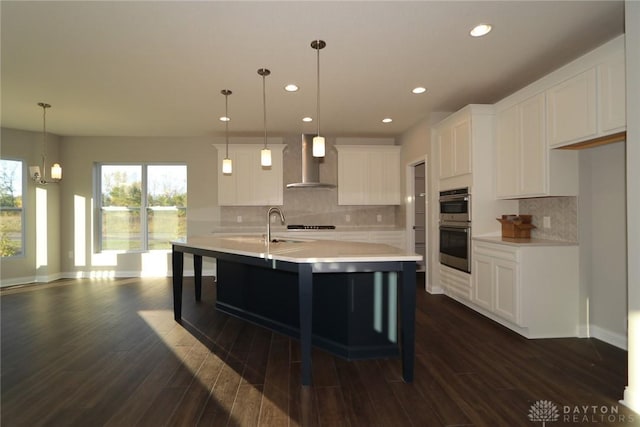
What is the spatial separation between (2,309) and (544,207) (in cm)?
643

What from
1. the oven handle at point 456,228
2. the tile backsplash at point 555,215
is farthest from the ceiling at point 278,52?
the oven handle at point 456,228

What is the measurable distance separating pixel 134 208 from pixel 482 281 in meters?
5.91

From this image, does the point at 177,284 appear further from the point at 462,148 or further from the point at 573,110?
the point at 573,110

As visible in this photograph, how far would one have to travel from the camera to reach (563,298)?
3088mm

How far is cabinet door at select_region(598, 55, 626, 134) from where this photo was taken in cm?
235

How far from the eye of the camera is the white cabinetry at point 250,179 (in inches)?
231

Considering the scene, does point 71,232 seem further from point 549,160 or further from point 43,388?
point 549,160

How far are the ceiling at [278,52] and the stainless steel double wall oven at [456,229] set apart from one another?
4.15 feet

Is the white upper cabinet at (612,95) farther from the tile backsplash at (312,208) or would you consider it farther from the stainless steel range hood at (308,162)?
the tile backsplash at (312,208)

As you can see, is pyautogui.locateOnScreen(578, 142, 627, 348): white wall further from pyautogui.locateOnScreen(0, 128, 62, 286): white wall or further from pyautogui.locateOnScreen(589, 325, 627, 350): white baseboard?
pyautogui.locateOnScreen(0, 128, 62, 286): white wall

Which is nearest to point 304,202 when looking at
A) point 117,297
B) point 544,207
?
point 117,297

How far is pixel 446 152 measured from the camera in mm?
4418

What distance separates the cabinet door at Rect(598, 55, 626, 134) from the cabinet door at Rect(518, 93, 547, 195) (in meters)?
0.60

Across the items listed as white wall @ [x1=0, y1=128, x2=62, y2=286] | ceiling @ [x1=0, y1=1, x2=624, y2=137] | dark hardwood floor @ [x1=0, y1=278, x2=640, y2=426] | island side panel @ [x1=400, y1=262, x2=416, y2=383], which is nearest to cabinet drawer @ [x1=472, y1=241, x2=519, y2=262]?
dark hardwood floor @ [x1=0, y1=278, x2=640, y2=426]
